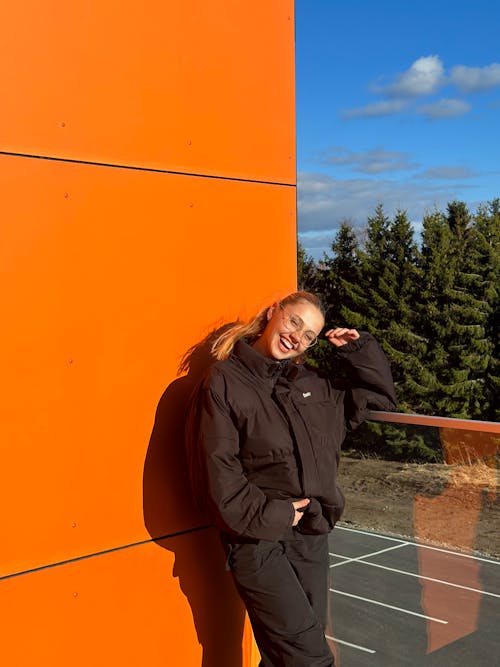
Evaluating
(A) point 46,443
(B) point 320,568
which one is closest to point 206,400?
(A) point 46,443

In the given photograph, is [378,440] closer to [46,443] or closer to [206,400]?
[206,400]

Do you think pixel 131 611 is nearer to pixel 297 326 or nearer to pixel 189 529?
pixel 189 529

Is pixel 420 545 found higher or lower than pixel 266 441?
lower

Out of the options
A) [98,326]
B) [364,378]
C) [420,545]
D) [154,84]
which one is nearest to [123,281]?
[98,326]

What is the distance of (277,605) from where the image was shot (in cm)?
221

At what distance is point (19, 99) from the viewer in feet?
6.60

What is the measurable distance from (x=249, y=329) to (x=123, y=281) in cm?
39

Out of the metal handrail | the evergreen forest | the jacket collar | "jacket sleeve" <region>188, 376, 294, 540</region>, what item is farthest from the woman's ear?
the evergreen forest

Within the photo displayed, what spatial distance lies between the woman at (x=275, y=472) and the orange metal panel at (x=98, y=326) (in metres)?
0.18

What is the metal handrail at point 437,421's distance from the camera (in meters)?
2.47

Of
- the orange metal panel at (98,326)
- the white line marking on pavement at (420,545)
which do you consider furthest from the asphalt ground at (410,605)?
the orange metal panel at (98,326)

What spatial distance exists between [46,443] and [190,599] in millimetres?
743

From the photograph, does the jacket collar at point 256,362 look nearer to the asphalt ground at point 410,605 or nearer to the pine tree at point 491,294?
the asphalt ground at point 410,605

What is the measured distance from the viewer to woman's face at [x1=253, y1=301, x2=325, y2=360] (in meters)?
2.34
